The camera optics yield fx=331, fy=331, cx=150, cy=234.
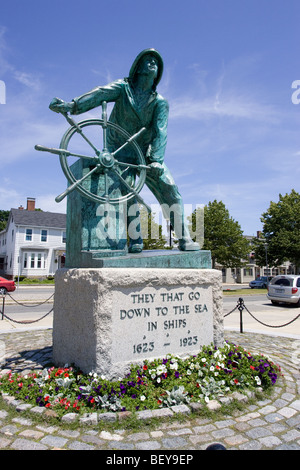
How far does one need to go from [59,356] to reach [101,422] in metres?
1.82

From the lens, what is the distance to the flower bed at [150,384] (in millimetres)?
3201

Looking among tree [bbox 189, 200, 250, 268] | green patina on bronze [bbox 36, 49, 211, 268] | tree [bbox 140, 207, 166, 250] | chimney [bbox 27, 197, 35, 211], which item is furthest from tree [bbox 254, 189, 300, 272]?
green patina on bronze [bbox 36, 49, 211, 268]

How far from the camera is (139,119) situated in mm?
4848

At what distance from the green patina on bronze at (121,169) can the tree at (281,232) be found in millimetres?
31862

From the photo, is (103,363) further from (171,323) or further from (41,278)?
(41,278)

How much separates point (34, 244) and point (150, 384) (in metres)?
35.3

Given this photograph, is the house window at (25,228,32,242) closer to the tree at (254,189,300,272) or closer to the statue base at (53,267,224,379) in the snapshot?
the tree at (254,189,300,272)

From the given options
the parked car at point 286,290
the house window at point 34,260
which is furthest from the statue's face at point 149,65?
the house window at point 34,260

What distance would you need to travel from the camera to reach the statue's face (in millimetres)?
4598

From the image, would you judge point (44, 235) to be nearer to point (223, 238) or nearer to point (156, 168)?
point (223, 238)

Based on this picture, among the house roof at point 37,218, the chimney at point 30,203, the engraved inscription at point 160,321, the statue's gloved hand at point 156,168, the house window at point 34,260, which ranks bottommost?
the engraved inscription at point 160,321

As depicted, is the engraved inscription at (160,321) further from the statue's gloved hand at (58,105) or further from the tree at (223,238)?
the tree at (223,238)

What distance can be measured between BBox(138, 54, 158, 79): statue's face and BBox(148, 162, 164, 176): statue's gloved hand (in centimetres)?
123
